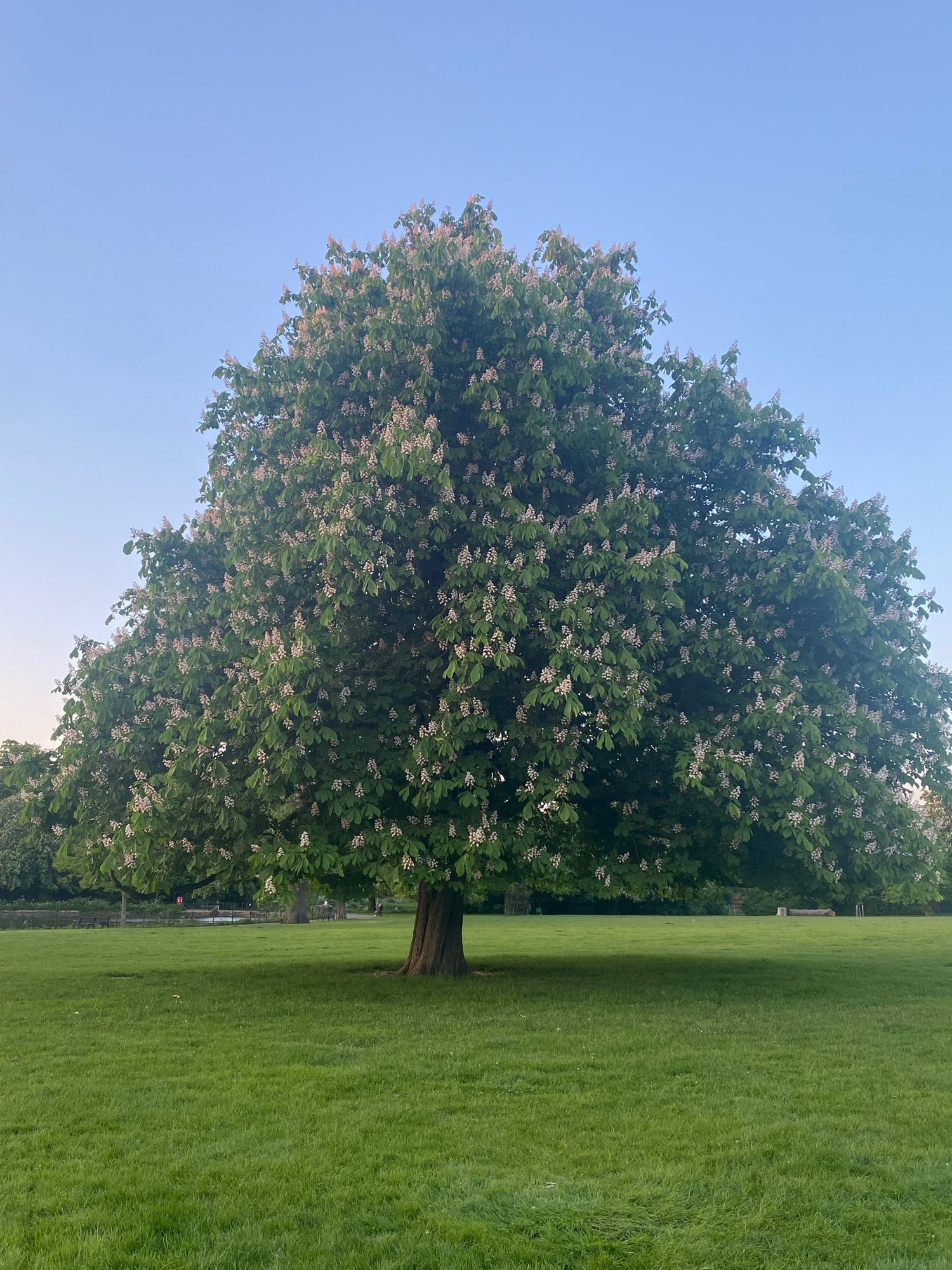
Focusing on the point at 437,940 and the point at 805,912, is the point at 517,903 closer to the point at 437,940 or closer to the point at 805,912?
the point at 805,912

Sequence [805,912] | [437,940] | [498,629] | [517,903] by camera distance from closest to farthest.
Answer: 1. [498,629]
2. [437,940]
3. [517,903]
4. [805,912]

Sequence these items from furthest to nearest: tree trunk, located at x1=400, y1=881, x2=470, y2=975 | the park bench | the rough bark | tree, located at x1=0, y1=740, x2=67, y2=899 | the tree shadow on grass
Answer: the park bench, the rough bark, tree, located at x1=0, y1=740, x2=67, y2=899, tree trunk, located at x1=400, y1=881, x2=470, y2=975, the tree shadow on grass

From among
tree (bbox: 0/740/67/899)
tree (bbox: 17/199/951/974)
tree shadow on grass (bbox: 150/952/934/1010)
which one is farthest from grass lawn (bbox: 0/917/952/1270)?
tree (bbox: 0/740/67/899)

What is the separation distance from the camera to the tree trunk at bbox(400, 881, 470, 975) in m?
21.1

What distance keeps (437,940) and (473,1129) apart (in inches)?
508

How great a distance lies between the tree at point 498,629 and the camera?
49.7 feet

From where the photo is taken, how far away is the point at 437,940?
833 inches

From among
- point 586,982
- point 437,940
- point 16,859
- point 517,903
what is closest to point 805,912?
point 517,903

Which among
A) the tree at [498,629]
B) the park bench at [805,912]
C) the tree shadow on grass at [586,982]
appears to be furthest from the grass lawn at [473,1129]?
the park bench at [805,912]

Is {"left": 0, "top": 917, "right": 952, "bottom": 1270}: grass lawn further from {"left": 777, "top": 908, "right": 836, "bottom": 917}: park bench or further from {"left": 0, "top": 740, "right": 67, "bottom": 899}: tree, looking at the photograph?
{"left": 777, "top": 908, "right": 836, "bottom": 917}: park bench

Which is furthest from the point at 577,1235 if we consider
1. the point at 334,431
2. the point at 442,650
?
the point at 334,431

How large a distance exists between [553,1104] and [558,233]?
16.3 metres

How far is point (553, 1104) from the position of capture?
9.38 m

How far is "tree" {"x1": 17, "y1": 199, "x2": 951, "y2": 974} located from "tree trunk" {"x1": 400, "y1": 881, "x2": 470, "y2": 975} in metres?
2.79
